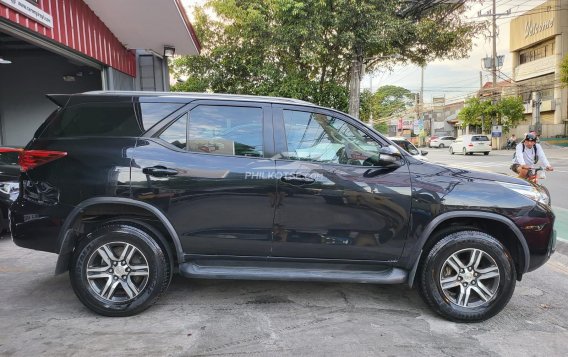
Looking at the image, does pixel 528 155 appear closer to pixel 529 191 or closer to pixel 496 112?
pixel 529 191

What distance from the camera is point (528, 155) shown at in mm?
8008

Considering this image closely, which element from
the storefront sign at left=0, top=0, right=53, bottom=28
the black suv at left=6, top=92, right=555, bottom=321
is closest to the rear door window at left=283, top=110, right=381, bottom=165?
the black suv at left=6, top=92, right=555, bottom=321

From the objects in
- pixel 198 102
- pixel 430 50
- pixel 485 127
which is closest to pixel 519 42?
pixel 485 127

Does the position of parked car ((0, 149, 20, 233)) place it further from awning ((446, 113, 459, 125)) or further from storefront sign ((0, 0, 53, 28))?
awning ((446, 113, 459, 125))

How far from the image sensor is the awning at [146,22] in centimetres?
911

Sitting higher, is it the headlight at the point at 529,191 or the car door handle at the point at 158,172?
the car door handle at the point at 158,172

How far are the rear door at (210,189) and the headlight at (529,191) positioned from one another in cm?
203

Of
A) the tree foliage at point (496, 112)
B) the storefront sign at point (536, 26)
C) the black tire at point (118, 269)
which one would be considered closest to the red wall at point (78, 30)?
the black tire at point (118, 269)

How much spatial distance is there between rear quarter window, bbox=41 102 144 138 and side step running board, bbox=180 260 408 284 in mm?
1291

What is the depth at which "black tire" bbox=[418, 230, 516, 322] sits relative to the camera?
356cm

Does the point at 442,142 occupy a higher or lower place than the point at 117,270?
higher

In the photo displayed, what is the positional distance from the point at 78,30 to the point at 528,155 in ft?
29.6

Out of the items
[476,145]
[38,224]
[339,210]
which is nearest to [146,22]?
[38,224]

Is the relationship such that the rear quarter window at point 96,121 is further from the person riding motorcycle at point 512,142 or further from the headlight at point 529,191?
the person riding motorcycle at point 512,142
